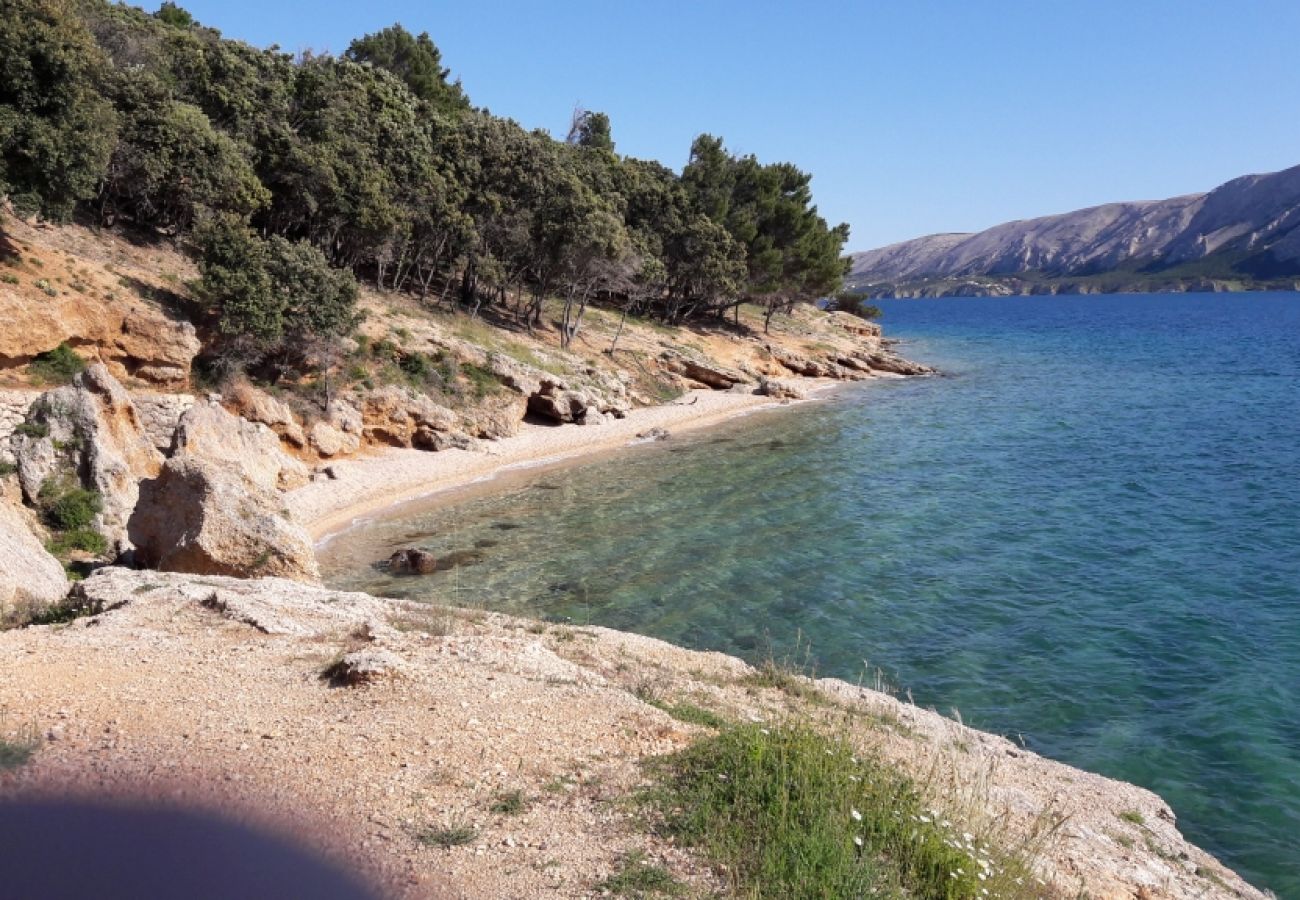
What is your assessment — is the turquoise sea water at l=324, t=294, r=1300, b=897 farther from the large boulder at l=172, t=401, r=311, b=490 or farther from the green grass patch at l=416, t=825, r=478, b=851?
the green grass patch at l=416, t=825, r=478, b=851

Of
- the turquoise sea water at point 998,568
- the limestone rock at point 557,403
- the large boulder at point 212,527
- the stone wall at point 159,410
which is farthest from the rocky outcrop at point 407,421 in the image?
the large boulder at point 212,527

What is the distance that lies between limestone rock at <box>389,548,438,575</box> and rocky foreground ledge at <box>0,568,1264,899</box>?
783 cm

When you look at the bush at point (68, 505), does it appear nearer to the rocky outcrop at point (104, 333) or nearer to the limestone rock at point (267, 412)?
the rocky outcrop at point (104, 333)

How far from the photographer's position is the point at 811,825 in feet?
25.7

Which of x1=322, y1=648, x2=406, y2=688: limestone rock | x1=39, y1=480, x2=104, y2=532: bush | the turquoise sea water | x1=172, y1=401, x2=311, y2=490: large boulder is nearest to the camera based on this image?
x1=322, y1=648, x2=406, y2=688: limestone rock

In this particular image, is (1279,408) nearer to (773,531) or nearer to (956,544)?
(956,544)

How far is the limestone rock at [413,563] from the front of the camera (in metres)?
22.7

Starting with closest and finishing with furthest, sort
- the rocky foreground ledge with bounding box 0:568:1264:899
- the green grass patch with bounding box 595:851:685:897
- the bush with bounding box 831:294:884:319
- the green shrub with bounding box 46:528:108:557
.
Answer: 1. the green grass patch with bounding box 595:851:685:897
2. the rocky foreground ledge with bounding box 0:568:1264:899
3. the green shrub with bounding box 46:528:108:557
4. the bush with bounding box 831:294:884:319

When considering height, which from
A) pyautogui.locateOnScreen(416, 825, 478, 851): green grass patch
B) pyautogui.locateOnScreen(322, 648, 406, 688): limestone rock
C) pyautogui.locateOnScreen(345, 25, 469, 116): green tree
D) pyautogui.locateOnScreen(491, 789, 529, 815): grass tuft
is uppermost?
pyautogui.locateOnScreen(345, 25, 469, 116): green tree

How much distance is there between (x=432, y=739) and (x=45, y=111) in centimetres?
2687

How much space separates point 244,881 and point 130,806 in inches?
68.7

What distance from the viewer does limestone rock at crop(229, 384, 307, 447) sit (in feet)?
101

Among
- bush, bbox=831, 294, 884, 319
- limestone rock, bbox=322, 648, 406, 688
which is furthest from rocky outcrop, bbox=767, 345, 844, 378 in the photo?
limestone rock, bbox=322, 648, 406, 688

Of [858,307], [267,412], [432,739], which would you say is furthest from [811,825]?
[858,307]
